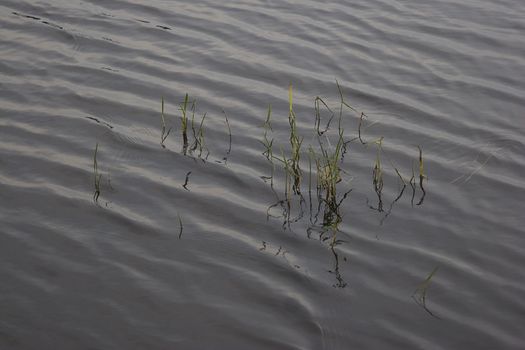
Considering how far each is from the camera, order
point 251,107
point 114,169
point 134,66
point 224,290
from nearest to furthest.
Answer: point 224,290 < point 114,169 < point 251,107 < point 134,66

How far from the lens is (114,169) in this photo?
523 cm

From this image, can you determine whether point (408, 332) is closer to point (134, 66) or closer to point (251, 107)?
point (251, 107)

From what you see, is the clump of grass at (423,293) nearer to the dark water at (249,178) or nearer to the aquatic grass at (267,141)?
the dark water at (249,178)

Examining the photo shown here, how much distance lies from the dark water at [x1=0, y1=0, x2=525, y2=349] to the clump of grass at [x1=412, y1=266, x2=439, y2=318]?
33 millimetres

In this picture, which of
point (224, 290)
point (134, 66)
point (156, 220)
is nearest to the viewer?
point (224, 290)

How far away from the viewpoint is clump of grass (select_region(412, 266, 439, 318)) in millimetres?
4223

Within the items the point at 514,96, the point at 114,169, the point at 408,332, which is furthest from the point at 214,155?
the point at 514,96

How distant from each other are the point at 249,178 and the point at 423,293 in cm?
140

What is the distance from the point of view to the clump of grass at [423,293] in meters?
4.22

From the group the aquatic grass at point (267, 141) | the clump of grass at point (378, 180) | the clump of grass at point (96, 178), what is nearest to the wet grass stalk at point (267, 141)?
the aquatic grass at point (267, 141)

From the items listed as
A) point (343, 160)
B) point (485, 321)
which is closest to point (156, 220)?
point (343, 160)

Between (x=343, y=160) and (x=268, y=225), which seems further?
(x=343, y=160)

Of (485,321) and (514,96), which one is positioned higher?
(514,96)

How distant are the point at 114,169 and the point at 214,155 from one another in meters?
0.65
